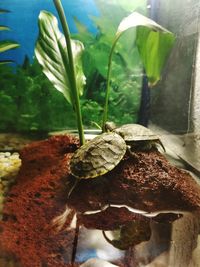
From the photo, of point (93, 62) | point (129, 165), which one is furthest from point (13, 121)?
point (129, 165)

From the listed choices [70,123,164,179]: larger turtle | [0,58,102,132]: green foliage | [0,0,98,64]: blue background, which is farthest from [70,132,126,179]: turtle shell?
[0,0,98,64]: blue background

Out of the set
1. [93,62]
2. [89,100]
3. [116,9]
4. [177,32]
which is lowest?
[89,100]

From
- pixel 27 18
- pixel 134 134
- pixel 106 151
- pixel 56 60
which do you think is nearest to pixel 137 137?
pixel 134 134

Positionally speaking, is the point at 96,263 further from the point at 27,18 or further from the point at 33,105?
the point at 27,18

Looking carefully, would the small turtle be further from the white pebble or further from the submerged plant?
the white pebble

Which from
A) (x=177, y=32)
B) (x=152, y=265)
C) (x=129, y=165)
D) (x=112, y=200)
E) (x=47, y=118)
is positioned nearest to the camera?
(x=152, y=265)

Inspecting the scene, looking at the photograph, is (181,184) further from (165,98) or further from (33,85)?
(33,85)

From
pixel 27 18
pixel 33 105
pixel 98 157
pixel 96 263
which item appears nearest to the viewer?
pixel 96 263
